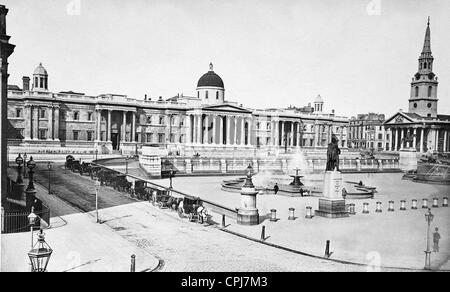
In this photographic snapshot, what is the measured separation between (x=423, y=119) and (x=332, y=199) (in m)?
32.3

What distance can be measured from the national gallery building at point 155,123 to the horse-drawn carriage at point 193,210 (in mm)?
38910

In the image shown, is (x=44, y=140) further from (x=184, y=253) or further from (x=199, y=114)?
(x=184, y=253)

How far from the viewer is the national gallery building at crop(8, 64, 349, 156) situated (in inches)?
2489

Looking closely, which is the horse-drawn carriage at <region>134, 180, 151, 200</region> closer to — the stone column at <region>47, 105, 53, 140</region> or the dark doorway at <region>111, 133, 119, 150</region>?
the stone column at <region>47, 105, 53, 140</region>

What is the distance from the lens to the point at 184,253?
17188mm

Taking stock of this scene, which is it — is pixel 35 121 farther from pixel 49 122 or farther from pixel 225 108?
pixel 225 108

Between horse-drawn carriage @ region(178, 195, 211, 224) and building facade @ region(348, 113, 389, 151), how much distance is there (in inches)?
3693

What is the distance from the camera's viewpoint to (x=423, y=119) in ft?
169

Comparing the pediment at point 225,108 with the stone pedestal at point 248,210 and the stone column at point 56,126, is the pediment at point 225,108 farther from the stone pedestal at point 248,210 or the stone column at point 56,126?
the stone pedestal at point 248,210

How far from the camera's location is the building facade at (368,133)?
4466 inches

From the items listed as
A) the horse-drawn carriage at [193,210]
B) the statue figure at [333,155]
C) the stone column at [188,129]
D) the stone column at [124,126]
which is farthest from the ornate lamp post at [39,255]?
the stone column at [188,129]

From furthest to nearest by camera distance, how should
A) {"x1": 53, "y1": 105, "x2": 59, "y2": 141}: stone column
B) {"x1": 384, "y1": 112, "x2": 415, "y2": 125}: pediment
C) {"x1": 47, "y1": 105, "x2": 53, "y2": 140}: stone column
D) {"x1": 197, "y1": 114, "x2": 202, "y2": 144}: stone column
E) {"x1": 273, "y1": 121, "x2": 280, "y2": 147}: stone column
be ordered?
{"x1": 273, "y1": 121, "x2": 280, "y2": 147}: stone column → {"x1": 384, "y1": 112, "x2": 415, "y2": 125}: pediment → {"x1": 197, "y1": 114, "x2": 202, "y2": 144}: stone column → {"x1": 53, "y1": 105, "x2": 59, "y2": 141}: stone column → {"x1": 47, "y1": 105, "x2": 53, "y2": 140}: stone column

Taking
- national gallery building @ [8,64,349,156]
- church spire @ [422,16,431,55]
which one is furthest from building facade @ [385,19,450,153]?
national gallery building @ [8,64,349,156]
